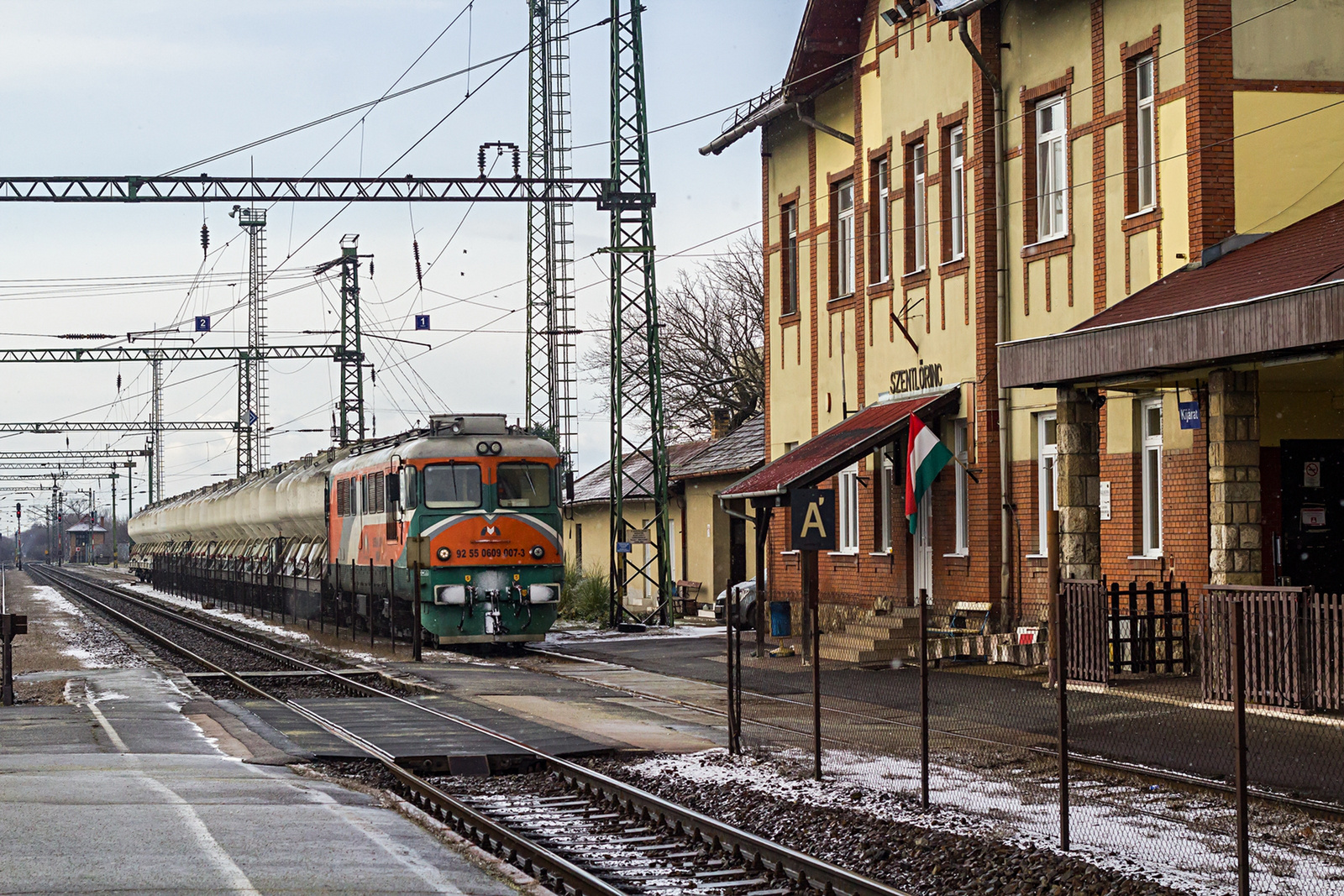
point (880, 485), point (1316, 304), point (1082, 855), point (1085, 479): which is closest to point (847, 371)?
point (880, 485)

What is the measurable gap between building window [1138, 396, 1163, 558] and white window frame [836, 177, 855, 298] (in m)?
7.91

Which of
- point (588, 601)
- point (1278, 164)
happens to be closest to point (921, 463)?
point (1278, 164)

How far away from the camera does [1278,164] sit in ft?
56.5

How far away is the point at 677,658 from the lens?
2431cm

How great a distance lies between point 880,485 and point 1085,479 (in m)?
7.41

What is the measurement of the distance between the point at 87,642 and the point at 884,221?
59.8ft

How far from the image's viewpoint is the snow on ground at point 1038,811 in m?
8.63

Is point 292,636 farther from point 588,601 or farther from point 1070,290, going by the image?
point 1070,290

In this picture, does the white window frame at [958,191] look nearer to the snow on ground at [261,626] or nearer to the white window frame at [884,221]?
the white window frame at [884,221]

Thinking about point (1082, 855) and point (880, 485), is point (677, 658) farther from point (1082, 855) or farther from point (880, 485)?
point (1082, 855)

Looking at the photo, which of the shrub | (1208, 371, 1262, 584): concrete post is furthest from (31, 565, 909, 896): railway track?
the shrub

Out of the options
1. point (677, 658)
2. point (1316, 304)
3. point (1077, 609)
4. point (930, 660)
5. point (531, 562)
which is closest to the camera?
point (1316, 304)

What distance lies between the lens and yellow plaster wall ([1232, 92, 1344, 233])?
17.1m

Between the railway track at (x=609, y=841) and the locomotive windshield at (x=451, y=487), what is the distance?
10.9 meters
